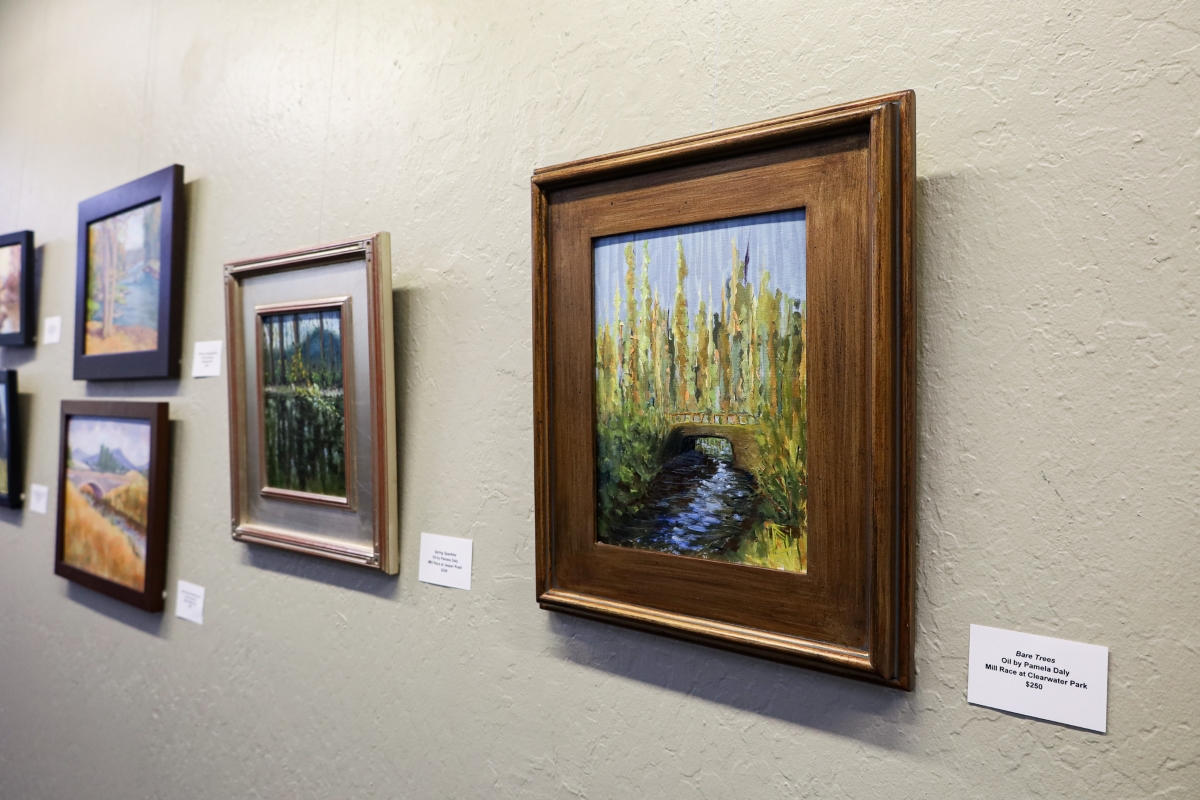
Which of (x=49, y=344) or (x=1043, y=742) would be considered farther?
(x=49, y=344)

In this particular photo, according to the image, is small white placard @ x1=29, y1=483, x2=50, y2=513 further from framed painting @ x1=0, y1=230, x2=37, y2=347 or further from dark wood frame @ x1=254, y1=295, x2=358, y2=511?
dark wood frame @ x1=254, y1=295, x2=358, y2=511

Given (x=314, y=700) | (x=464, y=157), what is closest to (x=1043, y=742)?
(x=464, y=157)

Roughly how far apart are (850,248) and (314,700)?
4.92 feet

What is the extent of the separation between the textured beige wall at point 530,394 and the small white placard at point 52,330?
9 centimetres

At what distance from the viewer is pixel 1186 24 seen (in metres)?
0.81

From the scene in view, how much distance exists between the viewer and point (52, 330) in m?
2.57

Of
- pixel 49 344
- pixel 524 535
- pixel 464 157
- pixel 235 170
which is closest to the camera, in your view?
pixel 524 535

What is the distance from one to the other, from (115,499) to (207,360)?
604 millimetres

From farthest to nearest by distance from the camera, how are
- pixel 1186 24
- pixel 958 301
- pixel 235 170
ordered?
pixel 235 170, pixel 958 301, pixel 1186 24

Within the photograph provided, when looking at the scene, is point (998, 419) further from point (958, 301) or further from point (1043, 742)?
point (1043, 742)

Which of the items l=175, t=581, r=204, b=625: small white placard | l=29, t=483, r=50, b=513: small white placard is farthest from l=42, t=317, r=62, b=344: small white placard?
l=175, t=581, r=204, b=625: small white placard

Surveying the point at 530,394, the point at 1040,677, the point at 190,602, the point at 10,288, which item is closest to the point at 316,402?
the point at 530,394

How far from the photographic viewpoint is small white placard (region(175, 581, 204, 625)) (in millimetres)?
2031

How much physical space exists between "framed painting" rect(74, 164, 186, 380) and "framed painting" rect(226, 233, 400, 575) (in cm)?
37
